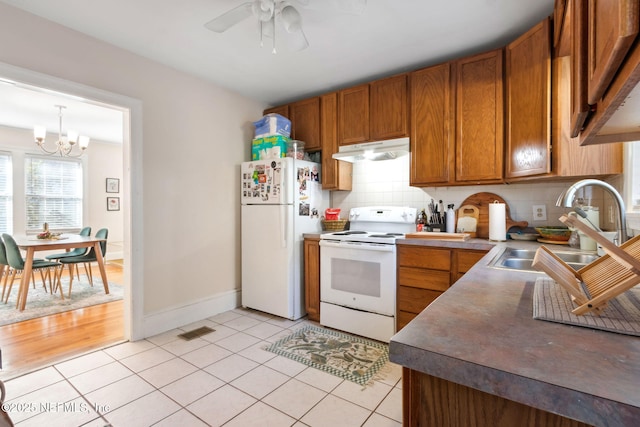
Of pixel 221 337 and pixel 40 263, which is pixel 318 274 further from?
pixel 40 263

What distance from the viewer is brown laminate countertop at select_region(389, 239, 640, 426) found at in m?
0.43

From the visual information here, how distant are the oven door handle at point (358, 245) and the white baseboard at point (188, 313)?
1.30m

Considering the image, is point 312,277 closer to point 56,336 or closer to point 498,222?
point 498,222

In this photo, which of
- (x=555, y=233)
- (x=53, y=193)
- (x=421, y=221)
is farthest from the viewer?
(x=53, y=193)

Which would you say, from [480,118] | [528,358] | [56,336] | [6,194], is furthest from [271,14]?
[6,194]

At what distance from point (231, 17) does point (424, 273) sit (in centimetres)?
217

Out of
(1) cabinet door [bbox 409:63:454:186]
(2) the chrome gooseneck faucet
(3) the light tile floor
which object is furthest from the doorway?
(2) the chrome gooseneck faucet

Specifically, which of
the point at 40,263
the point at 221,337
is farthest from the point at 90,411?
the point at 40,263

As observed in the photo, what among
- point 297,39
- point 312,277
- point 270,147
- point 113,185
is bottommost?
point 312,277

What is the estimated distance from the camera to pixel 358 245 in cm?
260

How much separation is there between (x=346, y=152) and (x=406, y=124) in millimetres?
613

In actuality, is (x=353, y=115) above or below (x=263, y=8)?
below

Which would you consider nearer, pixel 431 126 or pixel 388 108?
pixel 431 126

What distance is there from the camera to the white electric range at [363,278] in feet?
8.05
